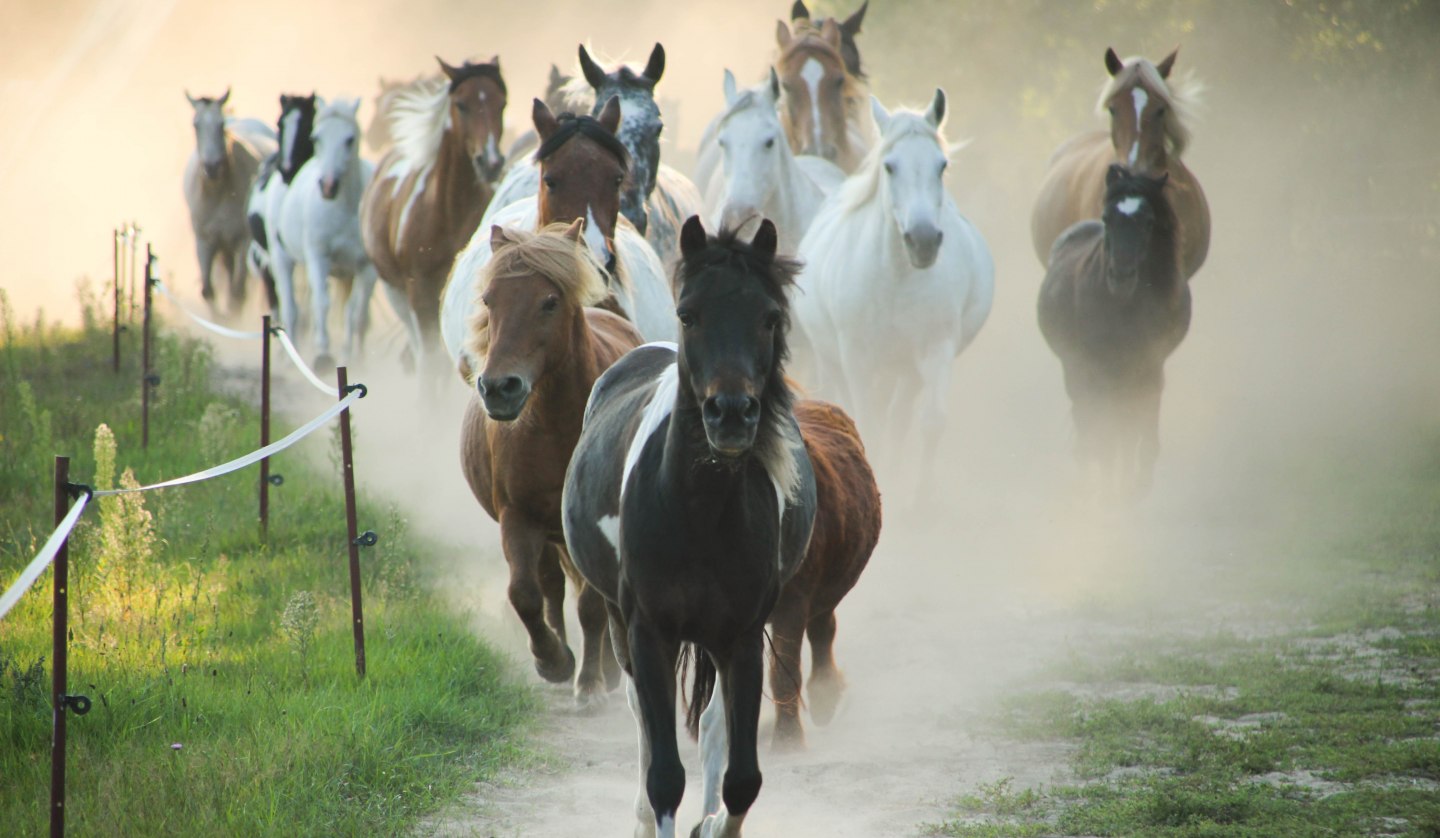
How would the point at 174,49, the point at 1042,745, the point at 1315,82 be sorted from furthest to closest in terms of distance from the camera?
the point at 174,49, the point at 1315,82, the point at 1042,745

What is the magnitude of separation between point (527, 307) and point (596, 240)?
1167 mm

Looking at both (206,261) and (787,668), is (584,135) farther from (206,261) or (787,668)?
(206,261)

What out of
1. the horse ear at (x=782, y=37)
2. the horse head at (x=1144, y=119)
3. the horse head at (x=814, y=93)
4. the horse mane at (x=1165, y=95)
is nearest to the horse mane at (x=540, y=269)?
the horse head at (x=1144, y=119)

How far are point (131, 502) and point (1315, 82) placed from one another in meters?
17.1

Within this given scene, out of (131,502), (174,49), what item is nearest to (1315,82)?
(131,502)

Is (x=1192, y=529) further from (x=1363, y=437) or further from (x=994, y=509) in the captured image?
(x=1363, y=437)

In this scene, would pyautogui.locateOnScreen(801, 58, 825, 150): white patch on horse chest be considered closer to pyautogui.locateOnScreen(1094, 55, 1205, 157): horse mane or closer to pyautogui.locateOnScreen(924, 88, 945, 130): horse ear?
pyautogui.locateOnScreen(1094, 55, 1205, 157): horse mane

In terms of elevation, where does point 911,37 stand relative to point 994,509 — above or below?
above

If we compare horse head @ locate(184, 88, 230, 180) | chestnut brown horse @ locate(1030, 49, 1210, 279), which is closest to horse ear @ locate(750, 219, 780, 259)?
chestnut brown horse @ locate(1030, 49, 1210, 279)

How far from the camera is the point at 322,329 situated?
12766 mm

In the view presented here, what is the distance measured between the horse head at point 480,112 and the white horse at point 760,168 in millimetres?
1723

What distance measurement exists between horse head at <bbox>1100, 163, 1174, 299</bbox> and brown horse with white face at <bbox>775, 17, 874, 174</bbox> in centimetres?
337

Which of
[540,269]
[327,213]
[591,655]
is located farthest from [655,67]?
[327,213]

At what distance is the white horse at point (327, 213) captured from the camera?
1279 centimetres
